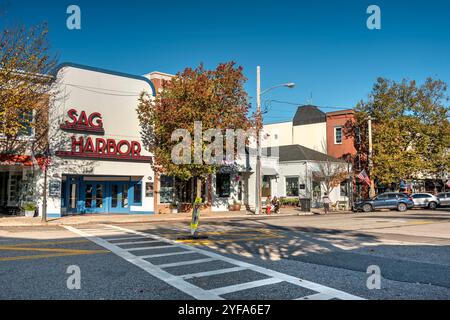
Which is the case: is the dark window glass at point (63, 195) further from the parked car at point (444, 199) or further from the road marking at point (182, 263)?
the parked car at point (444, 199)

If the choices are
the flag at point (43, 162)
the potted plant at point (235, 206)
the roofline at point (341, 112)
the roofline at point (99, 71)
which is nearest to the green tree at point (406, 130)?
the roofline at point (341, 112)

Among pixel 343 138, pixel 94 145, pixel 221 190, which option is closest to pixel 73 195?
pixel 94 145

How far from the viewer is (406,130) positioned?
40.9 m

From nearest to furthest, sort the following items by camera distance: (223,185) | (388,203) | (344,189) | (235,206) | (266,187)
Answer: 1. (235,206)
2. (223,185)
3. (388,203)
4. (266,187)
5. (344,189)

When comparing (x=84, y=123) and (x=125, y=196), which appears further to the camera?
(x=125, y=196)

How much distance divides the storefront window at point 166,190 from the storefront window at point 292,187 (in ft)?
48.5

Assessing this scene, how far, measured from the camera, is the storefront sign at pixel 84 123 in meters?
23.7

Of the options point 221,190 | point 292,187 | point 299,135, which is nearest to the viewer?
point 221,190

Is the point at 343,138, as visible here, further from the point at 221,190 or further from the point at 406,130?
the point at 221,190

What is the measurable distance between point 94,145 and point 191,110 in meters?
6.49

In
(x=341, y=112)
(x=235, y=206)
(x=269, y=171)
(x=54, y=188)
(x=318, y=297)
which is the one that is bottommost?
(x=318, y=297)

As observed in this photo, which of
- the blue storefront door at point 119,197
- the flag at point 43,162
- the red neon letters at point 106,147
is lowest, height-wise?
the blue storefront door at point 119,197
